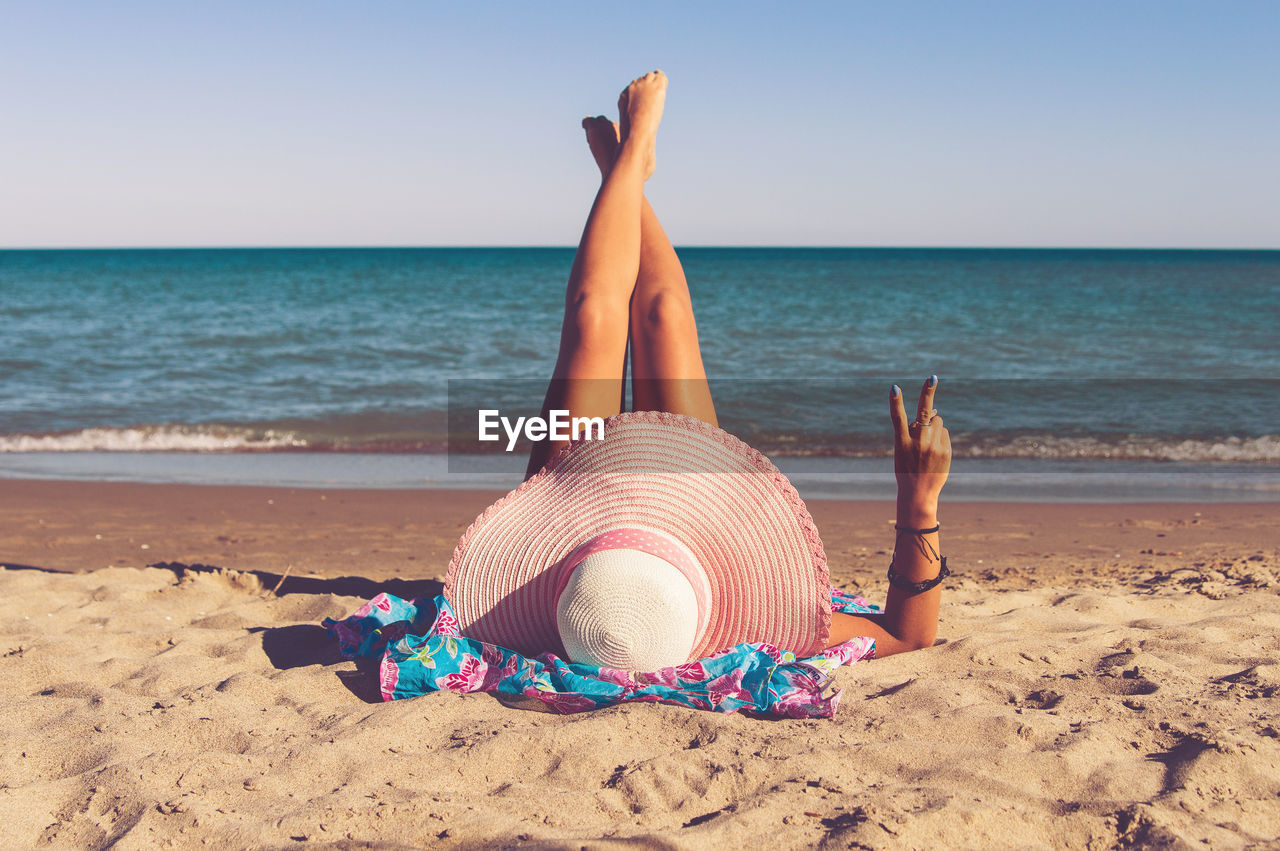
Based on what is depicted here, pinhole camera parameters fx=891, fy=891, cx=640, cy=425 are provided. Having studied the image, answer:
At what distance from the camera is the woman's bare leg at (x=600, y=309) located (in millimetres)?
2855

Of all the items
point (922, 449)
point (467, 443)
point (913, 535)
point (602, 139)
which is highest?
point (602, 139)

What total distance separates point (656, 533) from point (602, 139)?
179cm

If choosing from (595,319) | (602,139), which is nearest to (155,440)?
(602,139)

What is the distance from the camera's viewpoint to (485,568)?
2.70m

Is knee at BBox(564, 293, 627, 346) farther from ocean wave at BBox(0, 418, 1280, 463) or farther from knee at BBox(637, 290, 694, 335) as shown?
ocean wave at BBox(0, 418, 1280, 463)

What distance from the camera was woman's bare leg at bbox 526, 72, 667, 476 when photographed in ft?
9.37

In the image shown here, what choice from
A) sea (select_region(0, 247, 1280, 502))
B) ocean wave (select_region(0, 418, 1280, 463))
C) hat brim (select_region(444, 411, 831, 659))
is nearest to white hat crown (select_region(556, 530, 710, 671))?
hat brim (select_region(444, 411, 831, 659))

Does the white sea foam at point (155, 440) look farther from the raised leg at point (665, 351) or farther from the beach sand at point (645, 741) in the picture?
the raised leg at point (665, 351)

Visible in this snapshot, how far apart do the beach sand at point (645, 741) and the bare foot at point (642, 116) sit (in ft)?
6.64

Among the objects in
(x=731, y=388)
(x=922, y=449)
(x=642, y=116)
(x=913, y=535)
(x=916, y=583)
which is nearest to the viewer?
(x=922, y=449)

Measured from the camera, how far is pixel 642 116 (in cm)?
342

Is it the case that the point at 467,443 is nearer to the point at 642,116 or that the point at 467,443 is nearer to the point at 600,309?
the point at 642,116

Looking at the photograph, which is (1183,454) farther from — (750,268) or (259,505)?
(750,268)

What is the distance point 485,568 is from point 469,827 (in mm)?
910
